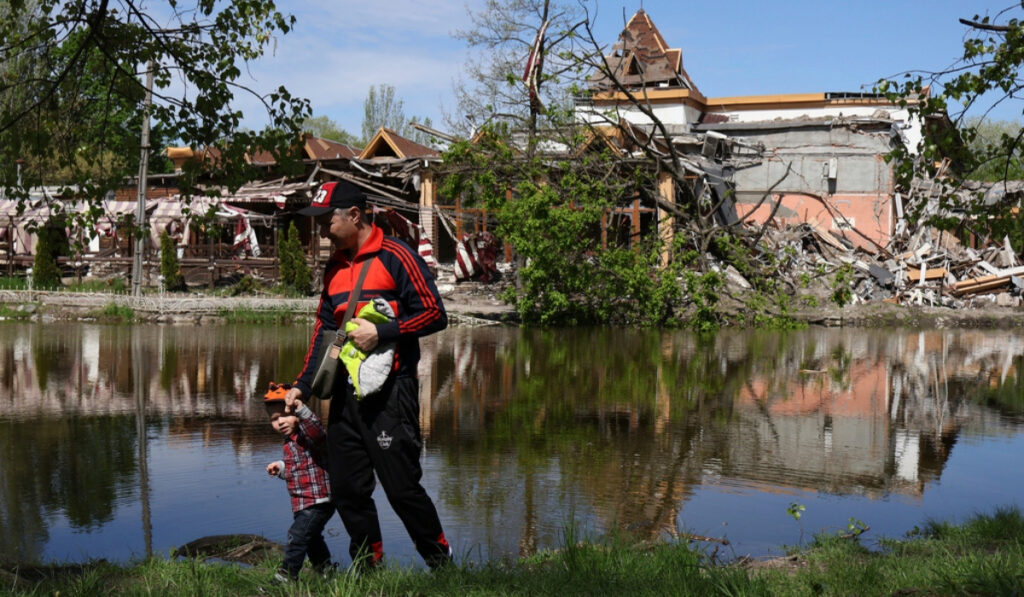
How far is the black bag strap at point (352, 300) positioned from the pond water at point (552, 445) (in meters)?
1.65

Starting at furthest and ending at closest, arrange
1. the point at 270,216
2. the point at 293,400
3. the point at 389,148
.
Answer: the point at 389,148 → the point at 270,216 → the point at 293,400

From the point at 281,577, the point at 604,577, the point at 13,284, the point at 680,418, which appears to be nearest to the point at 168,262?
the point at 13,284

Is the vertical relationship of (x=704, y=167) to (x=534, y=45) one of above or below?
below

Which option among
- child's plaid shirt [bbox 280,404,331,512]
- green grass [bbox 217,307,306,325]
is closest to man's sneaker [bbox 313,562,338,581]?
child's plaid shirt [bbox 280,404,331,512]

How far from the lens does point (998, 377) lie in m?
15.9

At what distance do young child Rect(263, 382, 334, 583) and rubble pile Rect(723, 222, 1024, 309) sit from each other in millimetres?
23382

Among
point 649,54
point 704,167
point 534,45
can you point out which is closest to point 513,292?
point 534,45

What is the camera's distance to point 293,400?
203 inches

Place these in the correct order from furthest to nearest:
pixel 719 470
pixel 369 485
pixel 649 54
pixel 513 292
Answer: pixel 649 54 → pixel 513 292 → pixel 719 470 → pixel 369 485

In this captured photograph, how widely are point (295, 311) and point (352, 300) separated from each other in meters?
20.4

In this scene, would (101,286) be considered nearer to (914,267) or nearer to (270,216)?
(270,216)

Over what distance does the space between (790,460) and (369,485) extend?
5511 mm

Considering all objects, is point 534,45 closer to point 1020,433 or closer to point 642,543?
point 1020,433

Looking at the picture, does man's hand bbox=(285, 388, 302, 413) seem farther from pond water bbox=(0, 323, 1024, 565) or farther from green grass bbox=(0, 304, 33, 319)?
green grass bbox=(0, 304, 33, 319)
